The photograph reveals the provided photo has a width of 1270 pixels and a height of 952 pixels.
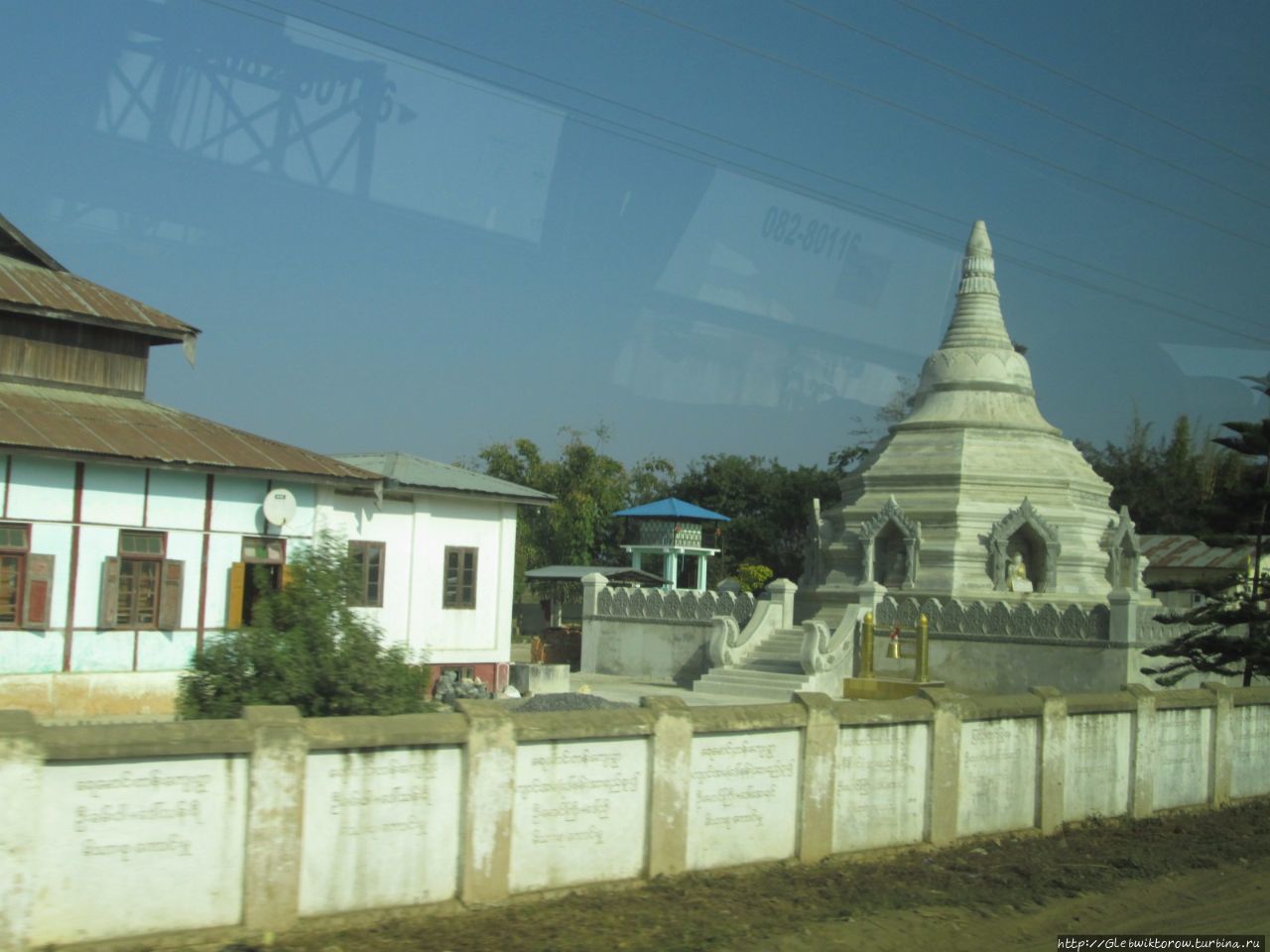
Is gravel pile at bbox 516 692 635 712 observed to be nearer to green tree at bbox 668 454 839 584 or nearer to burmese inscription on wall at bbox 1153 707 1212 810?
burmese inscription on wall at bbox 1153 707 1212 810

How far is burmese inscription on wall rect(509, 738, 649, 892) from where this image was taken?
376 inches

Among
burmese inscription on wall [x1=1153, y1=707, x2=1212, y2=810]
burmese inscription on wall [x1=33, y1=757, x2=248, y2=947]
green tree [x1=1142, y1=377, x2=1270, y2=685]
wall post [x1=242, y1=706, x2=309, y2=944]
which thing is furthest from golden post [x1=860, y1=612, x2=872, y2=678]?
burmese inscription on wall [x1=33, y1=757, x2=248, y2=947]

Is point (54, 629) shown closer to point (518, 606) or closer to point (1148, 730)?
point (1148, 730)

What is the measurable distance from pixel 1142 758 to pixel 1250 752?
2.99 m

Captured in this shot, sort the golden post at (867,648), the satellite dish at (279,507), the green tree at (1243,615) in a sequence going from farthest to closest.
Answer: the golden post at (867,648) → the green tree at (1243,615) → the satellite dish at (279,507)

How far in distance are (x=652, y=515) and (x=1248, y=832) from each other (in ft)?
113

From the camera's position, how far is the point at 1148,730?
15109mm

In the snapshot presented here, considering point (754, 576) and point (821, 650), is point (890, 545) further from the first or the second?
point (754, 576)

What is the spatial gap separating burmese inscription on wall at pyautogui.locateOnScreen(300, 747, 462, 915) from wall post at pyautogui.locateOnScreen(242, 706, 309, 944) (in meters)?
0.10

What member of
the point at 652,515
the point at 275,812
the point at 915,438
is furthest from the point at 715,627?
the point at 275,812

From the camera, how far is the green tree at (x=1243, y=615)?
888 inches

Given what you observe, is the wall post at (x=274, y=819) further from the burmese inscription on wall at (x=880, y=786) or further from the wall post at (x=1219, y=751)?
the wall post at (x=1219, y=751)

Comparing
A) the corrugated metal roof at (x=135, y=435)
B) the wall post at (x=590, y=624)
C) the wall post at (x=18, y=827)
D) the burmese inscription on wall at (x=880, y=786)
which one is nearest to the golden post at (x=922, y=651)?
the wall post at (x=590, y=624)

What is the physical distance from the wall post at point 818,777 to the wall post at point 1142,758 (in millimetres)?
5113
